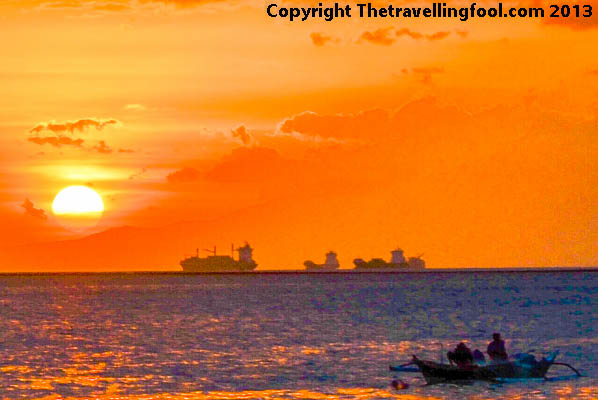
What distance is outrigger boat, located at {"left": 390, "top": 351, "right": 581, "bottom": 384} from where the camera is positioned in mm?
63500

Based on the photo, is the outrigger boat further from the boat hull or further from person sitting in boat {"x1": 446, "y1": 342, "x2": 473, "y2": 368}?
person sitting in boat {"x1": 446, "y1": 342, "x2": 473, "y2": 368}

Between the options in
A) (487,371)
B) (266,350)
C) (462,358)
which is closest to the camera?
(487,371)

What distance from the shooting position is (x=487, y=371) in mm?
63531

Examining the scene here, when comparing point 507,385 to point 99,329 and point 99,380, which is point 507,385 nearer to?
point 99,380

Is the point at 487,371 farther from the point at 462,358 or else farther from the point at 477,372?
the point at 462,358

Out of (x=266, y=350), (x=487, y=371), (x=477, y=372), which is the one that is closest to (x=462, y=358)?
(x=477, y=372)

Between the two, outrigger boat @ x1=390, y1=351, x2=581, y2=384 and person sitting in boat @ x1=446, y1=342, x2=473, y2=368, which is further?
person sitting in boat @ x1=446, y1=342, x2=473, y2=368

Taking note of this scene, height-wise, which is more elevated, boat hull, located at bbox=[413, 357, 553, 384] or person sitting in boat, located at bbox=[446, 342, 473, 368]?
person sitting in boat, located at bbox=[446, 342, 473, 368]

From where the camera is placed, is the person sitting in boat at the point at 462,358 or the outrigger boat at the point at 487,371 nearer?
the outrigger boat at the point at 487,371

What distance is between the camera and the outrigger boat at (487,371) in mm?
63500

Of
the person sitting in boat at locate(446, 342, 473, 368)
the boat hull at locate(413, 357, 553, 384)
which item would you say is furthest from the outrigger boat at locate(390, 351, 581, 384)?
the person sitting in boat at locate(446, 342, 473, 368)

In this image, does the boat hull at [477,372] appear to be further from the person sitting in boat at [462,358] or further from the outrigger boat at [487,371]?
the person sitting in boat at [462,358]

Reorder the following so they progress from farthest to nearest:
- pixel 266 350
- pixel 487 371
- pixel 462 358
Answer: pixel 266 350, pixel 462 358, pixel 487 371

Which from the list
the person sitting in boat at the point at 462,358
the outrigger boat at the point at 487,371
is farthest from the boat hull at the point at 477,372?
the person sitting in boat at the point at 462,358
